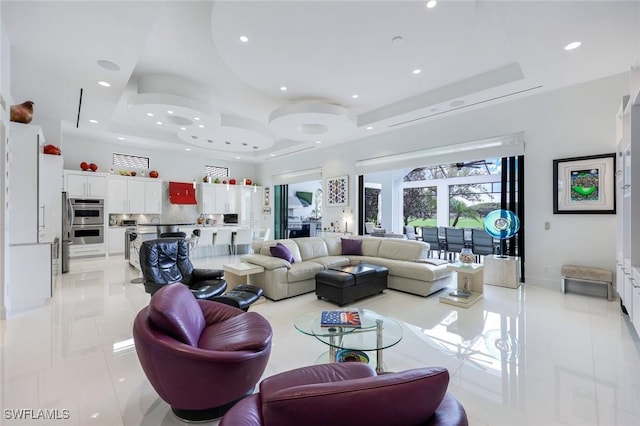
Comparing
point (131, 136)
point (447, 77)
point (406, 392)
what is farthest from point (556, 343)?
point (131, 136)

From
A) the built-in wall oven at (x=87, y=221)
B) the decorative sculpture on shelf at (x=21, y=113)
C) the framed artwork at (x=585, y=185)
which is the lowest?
the built-in wall oven at (x=87, y=221)

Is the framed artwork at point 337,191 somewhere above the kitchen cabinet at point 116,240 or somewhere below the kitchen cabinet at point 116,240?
above

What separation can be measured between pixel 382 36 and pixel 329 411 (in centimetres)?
341

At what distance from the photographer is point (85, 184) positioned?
7.35 meters

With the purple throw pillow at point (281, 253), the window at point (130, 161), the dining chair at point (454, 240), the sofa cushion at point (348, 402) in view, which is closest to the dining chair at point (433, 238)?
the dining chair at point (454, 240)

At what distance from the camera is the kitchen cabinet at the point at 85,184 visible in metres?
7.13

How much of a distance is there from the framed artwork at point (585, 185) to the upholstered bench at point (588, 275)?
901 millimetres

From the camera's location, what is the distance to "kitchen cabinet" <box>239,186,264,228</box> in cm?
1037

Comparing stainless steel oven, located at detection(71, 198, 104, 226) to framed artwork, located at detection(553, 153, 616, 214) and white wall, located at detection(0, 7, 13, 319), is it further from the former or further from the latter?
framed artwork, located at detection(553, 153, 616, 214)

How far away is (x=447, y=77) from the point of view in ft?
15.3

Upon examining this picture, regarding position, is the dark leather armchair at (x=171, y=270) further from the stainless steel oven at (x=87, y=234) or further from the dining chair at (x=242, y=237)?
the stainless steel oven at (x=87, y=234)

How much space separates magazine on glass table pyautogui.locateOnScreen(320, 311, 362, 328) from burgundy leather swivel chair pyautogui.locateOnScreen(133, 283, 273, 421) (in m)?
0.56

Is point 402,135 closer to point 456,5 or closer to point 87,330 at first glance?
point 456,5

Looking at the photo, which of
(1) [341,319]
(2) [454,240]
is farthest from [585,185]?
(1) [341,319]
